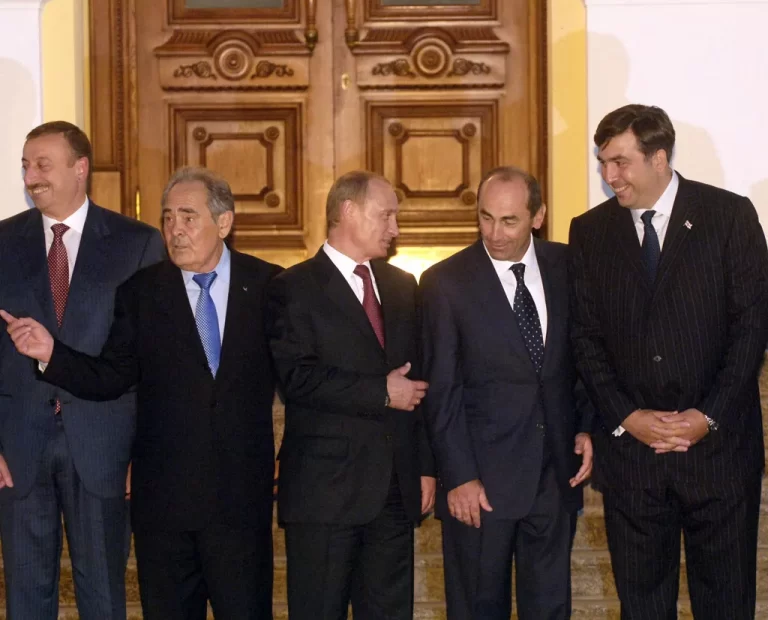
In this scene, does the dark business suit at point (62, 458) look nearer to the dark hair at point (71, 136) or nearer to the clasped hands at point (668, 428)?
A: the dark hair at point (71, 136)

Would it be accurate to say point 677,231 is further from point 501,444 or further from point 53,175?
point 53,175

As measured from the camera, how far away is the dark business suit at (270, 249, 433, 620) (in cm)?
360

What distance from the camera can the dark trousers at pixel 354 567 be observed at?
362 centimetres

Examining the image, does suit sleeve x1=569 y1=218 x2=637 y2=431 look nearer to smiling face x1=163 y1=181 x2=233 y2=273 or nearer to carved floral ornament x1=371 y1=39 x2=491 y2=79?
smiling face x1=163 y1=181 x2=233 y2=273

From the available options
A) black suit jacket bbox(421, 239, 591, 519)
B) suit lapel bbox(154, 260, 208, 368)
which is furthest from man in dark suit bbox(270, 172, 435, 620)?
suit lapel bbox(154, 260, 208, 368)

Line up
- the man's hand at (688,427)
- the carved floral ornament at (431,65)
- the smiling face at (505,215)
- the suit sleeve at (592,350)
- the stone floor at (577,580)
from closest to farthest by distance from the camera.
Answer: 1. the man's hand at (688,427)
2. the suit sleeve at (592,350)
3. the smiling face at (505,215)
4. the stone floor at (577,580)
5. the carved floral ornament at (431,65)

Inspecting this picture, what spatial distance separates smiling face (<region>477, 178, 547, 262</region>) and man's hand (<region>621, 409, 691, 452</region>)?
64 cm

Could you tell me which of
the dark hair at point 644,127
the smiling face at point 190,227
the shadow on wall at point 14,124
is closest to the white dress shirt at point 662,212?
the dark hair at point 644,127

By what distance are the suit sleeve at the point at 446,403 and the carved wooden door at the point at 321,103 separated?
8.00ft

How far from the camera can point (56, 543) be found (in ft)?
12.3

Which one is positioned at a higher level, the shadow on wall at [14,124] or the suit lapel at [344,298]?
the shadow on wall at [14,124]

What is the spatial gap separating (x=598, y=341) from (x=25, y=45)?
10.9 feet

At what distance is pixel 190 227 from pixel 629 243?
52.6 inches

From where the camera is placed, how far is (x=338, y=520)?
3.60 m
